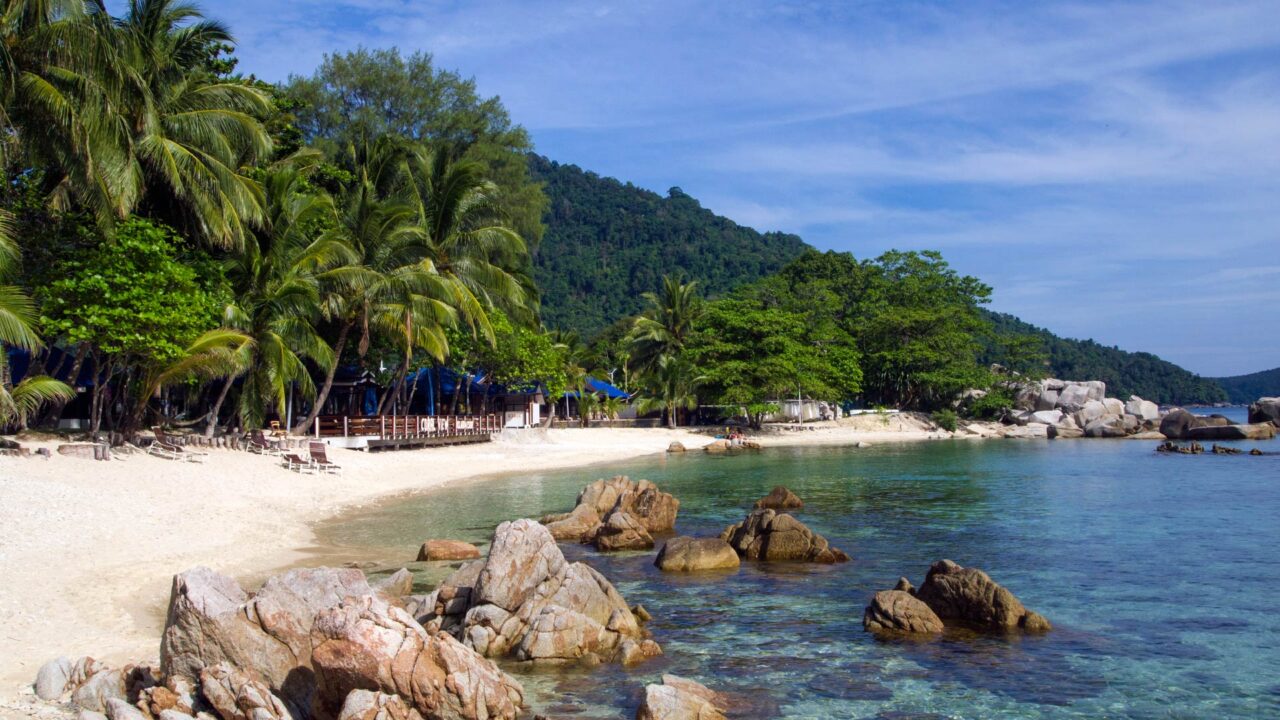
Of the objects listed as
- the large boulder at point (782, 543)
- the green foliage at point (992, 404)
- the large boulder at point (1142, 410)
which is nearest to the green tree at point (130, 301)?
the large boulder at point (782, 543)

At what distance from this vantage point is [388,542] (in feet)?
55.5

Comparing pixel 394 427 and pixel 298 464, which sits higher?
pixel 394 427

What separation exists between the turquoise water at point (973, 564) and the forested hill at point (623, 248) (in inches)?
3099

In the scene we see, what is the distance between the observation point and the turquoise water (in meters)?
8.89

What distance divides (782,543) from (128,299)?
50.8 feet

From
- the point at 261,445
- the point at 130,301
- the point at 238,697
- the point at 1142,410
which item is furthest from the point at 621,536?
the point at 1142,410

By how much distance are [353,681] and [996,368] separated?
6272 centimetres

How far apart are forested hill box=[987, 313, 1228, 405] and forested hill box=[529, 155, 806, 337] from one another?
39.4 metres

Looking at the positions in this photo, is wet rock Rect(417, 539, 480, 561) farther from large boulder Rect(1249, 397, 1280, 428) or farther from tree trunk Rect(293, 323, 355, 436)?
large boulder Rect(1249, 397, 1280, 428)

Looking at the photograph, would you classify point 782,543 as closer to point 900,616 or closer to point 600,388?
point 900,616

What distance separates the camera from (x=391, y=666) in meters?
7.51

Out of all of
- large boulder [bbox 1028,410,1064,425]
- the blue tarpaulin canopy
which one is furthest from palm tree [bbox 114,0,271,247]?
large boulder [bbox 1028,410,1064,425]

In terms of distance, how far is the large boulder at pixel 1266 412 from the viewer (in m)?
57.8

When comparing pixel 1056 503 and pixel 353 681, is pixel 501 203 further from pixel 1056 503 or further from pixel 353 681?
pixel 353 681
